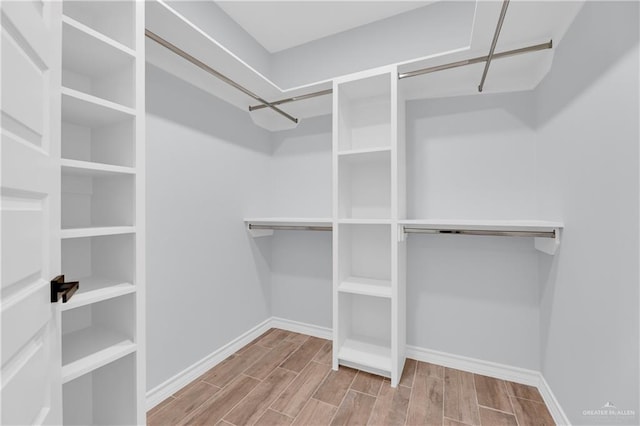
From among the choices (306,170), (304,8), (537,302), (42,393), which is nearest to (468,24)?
(304,8)

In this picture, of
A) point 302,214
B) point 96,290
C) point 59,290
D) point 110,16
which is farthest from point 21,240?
point 302,214

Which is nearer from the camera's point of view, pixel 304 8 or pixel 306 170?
pixel 304 8

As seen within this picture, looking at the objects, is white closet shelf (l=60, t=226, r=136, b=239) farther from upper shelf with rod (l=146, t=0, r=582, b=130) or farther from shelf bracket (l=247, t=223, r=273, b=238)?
shelf bracket (l=247, t=223, r=273, b=238)

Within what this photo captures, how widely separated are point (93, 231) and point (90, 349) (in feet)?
1.63

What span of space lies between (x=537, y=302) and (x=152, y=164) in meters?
2.74

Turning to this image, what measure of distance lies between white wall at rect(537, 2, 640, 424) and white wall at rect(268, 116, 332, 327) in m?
1.64

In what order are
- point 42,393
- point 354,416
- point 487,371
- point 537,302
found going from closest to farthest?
point 42,393
point 354,416
point 537,302
point 487,371

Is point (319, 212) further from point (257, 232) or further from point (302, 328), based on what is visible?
point (302, 328)

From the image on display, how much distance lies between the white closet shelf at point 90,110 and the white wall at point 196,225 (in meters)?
0.47

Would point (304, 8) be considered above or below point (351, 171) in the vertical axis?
above

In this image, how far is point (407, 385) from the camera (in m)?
1.80

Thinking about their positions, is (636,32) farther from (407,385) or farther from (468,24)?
(407,385)

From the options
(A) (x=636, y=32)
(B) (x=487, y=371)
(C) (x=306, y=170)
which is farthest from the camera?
(C) (x=306, y=170)

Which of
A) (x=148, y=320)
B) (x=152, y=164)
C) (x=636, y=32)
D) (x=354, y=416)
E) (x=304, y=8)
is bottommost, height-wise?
(x=354, y=416)
